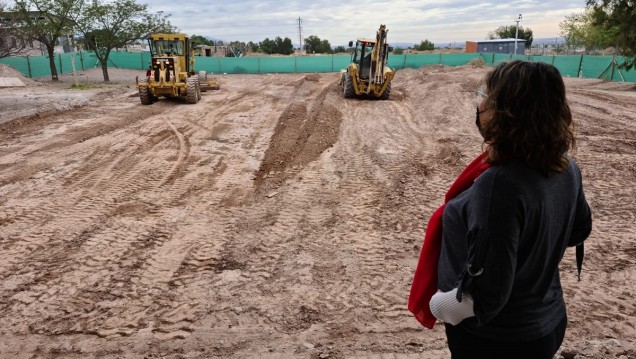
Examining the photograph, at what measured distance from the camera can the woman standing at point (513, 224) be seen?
54.2 inches

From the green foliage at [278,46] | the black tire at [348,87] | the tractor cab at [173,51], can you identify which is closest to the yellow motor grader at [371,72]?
the black tire at [348,87]

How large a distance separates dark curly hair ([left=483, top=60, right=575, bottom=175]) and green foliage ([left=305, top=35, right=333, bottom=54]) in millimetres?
67376

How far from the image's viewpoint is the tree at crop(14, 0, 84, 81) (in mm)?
23422

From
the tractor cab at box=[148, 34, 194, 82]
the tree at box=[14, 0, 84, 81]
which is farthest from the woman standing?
the tree at box=[14, 0, 84, 81]

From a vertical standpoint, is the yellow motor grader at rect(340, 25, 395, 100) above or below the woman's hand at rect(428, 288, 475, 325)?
above

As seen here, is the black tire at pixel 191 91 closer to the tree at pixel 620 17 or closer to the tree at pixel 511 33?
the tree at pixel 620 17

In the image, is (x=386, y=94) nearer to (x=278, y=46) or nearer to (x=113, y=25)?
(x=113, y=25)

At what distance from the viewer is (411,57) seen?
36.8 meters

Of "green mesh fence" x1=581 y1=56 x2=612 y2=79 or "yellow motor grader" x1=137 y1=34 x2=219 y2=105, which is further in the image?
"green mesh fence" x1=581 y1=56 x2=612 y2=79

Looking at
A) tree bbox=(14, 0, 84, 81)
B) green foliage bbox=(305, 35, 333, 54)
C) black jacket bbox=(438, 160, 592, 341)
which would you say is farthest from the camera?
green foliage bbox=(305, 35, 333, 54)

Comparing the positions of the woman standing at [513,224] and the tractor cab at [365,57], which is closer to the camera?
the woman standing at [513,224]

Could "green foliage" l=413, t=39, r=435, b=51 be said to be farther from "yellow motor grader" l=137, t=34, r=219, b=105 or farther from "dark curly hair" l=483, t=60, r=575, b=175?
"dark curly hair" l=483, t=60, r=575, b=175

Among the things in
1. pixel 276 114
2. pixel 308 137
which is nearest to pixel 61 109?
pixel 276 114

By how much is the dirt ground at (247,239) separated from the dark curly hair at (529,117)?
229cm
